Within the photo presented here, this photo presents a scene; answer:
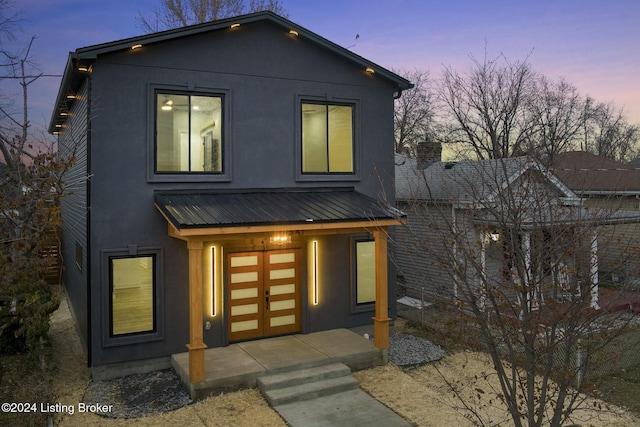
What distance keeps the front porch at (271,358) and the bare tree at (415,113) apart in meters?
26.5

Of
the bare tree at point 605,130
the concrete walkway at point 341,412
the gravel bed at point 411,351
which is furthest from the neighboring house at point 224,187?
the bare tree at point 605,130

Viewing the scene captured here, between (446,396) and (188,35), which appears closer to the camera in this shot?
(446,396)

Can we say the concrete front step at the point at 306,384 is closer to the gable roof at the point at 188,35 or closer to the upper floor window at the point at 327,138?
the upper floor window at the point at 327,138

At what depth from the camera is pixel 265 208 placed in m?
10.2

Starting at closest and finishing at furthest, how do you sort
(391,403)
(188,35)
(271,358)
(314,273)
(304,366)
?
(391,403)
(304,366)
(271,358)
(188,35)
(314,273)

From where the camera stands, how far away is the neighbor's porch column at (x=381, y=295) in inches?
412

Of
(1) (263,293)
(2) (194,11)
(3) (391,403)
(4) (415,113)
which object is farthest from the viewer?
(4) (415,113)

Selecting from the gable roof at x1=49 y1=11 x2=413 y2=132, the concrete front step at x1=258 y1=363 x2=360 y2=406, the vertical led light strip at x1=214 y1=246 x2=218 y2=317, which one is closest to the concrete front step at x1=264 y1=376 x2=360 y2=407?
the concrete front step at x1=258 y1=363 x2=360 y2=406

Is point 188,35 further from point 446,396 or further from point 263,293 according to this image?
point 446,396

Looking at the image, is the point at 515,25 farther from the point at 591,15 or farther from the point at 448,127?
the point at 448,127

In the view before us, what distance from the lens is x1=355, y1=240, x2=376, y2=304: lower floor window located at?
40.8 ft

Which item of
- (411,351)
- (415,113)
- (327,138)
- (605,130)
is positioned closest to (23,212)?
(327,138)

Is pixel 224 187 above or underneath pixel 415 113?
underneath

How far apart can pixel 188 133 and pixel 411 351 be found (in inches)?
273
